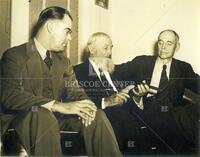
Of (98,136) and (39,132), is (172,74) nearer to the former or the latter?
(98,136)

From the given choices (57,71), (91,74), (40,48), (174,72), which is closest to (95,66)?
(91,74)

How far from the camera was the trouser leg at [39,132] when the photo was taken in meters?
1.47

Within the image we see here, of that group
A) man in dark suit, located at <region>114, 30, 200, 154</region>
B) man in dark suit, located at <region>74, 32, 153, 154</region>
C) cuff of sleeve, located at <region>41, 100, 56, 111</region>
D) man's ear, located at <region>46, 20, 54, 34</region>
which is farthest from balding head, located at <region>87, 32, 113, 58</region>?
cuff of sleeve, located at <region>41, 100, 56, 111</region>

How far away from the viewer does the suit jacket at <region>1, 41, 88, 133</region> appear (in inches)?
58.6

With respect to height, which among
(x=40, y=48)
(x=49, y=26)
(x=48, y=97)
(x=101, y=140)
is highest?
(x=49, y=26)

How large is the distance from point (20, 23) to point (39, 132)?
566 millimetres

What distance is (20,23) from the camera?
1.51 meters

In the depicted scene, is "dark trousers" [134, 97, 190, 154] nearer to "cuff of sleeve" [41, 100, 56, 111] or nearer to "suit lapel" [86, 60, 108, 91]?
"suit lapel" [86, 60, 108, 91]

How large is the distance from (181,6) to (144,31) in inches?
9.1

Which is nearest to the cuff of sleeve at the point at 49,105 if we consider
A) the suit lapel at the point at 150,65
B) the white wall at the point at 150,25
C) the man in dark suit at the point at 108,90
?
the man in dark suit at the point at 108,90

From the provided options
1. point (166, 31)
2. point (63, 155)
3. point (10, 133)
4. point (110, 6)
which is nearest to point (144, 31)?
point (166, 31)

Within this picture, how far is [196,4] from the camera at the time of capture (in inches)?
59.6

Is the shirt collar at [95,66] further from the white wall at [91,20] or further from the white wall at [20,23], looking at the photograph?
the white wall at [20,23]

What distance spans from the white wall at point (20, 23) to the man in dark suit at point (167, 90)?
1.68 ft
